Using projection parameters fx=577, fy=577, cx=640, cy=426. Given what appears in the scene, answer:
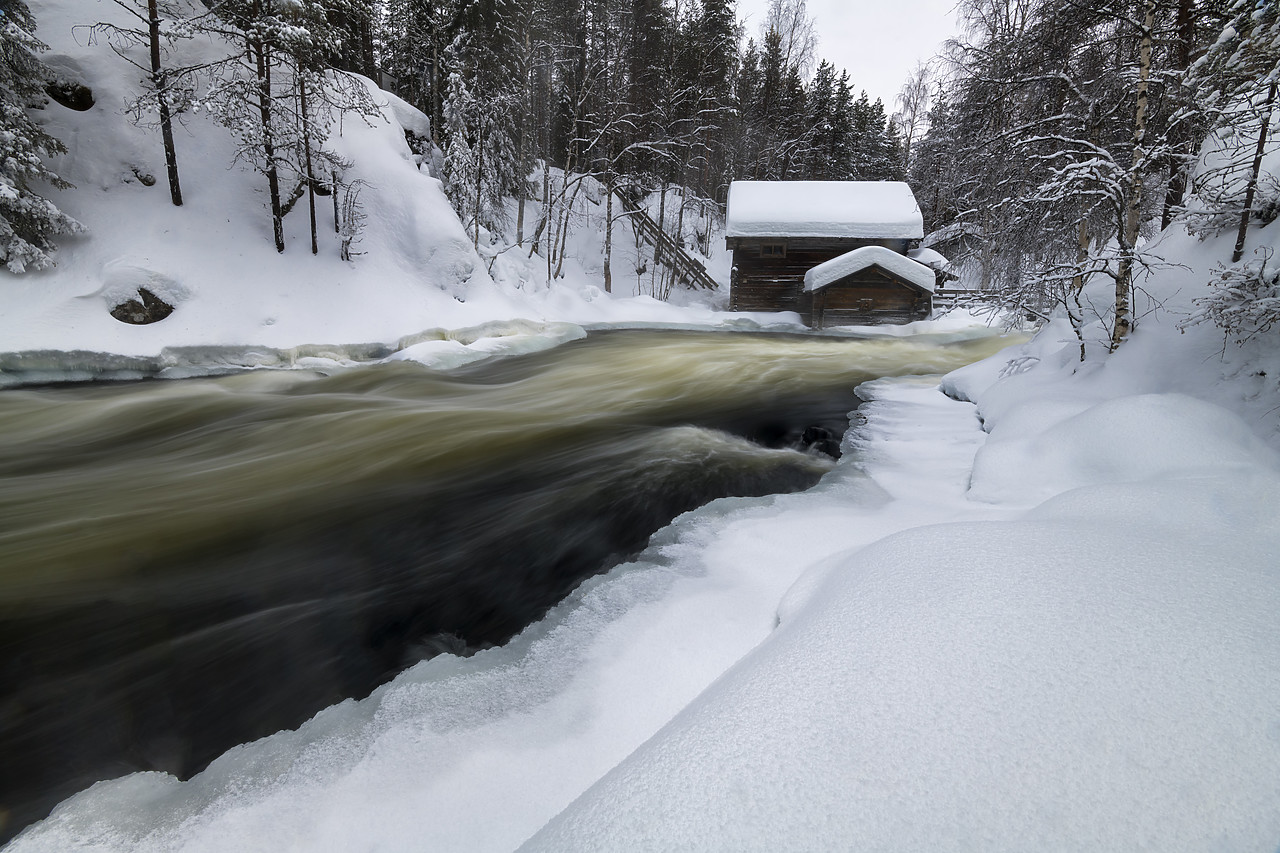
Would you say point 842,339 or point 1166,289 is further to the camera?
point 842,339

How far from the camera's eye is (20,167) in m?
9.21

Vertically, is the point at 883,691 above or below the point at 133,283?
below

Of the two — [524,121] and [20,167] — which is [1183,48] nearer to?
[20,167]

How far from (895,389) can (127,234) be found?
46.2 feet

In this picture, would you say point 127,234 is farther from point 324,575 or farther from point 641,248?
point 641,248

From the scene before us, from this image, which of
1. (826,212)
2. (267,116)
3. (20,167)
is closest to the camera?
(20,167)

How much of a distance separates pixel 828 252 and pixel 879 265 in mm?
3218

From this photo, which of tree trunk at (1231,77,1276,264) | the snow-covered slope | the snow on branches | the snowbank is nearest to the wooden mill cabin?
the snow-covered slope

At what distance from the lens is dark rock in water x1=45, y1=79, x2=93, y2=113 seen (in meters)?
11.9

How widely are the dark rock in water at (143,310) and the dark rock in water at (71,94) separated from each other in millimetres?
5776

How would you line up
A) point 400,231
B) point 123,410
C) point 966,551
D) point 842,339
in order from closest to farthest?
1. point 966,551
2. point 123,410
3. point 400,231
4. point 842,339

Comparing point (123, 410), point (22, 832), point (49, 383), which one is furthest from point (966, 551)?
point (49, 383)

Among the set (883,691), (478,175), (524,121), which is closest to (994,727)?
(883,691)

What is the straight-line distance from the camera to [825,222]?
20531 mm
